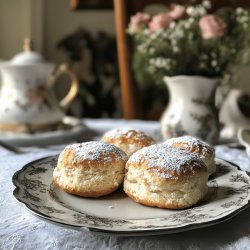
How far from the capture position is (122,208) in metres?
0.55

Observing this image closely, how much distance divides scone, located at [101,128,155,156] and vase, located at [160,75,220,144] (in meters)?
0.29

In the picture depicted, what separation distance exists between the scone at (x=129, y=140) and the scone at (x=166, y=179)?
0.14 meters

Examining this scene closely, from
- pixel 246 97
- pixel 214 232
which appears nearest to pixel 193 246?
pixel 214 232

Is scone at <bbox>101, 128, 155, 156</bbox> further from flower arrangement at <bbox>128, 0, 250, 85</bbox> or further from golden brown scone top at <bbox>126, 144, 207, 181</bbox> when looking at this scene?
flower arrangement at <bbox>128, 0, 250, 85</bbox>

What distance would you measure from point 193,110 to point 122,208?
518mm

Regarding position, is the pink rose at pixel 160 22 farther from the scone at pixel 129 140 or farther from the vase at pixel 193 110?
the scone at pixel 129 140

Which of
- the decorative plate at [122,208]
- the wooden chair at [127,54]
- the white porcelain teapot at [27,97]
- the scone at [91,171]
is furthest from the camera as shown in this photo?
the wooden chair at [127,54]

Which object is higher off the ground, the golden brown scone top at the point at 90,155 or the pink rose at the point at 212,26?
the pink rose at the point at 212,26

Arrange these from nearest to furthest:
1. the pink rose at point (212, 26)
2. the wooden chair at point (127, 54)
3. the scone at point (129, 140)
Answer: the scone at point (129, 140), the pink rose at point (212, 26), the wooden chair at point (127, 54)

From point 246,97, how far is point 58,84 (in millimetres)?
1995

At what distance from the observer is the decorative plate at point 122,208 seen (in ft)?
1.53

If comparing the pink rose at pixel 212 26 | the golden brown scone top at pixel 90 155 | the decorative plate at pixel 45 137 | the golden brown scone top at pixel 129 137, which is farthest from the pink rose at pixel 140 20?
the golden brown scone top at pixel 90 155

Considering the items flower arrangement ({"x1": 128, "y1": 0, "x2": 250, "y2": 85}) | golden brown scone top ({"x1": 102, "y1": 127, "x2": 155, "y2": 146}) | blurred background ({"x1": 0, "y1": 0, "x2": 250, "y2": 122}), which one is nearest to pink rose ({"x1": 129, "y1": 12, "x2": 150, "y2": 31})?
flower arrangement ({"x1": 128, "y1": 0, "x2": 250, "y2": 85})

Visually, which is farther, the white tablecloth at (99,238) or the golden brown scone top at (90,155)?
the golden brown scone top at (90,155)
